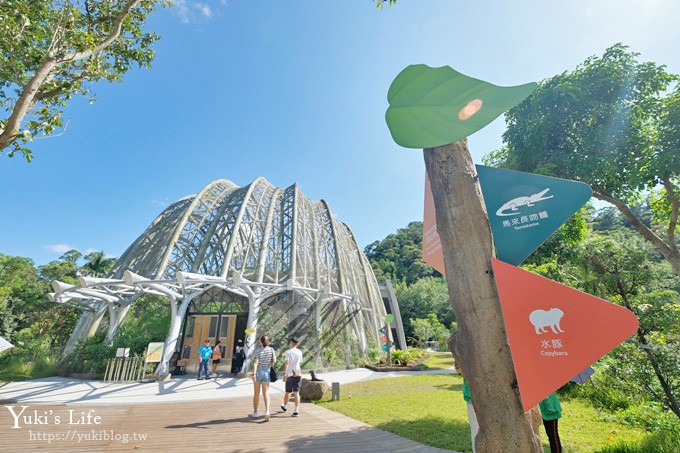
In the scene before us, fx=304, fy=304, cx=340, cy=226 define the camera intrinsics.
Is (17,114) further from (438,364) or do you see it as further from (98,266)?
(98,266)

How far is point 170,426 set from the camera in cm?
657

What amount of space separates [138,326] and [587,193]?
1890 centimetres

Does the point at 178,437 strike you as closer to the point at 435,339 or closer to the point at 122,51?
the point at 122,51

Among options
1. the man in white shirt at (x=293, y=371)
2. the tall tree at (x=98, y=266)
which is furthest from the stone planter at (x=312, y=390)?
the tall tree at (x=98, y=266)

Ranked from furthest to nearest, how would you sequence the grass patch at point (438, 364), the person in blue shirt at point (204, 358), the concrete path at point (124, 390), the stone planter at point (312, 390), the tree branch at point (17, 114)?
the grass patch at point (438, 364) → the person in blue shirt at point (204, 358) → the stone planter at point (312, 390) → the concrete path at point (124, 390) → the tree branch at point (17, 114)

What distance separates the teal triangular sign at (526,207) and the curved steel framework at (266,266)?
1209 centimetres

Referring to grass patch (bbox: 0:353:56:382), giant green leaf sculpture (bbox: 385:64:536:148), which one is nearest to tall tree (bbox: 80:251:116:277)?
grass patch (bbox: 0:353:56:382)

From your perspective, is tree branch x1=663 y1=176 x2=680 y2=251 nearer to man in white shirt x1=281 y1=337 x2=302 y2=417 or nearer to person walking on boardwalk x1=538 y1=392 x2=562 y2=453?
person walking on boardwalk x1=538 y1=392 x2=562 y2=453

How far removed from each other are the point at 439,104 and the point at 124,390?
543 inches

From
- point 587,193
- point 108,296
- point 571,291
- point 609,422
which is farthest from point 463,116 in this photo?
point 108,296

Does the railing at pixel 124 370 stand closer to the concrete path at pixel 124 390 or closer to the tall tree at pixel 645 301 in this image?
the concrete path at pixel 124 390

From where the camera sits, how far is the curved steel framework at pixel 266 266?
1620 cm

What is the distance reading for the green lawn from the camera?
589 centimetres

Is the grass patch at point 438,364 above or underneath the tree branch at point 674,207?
underneath
